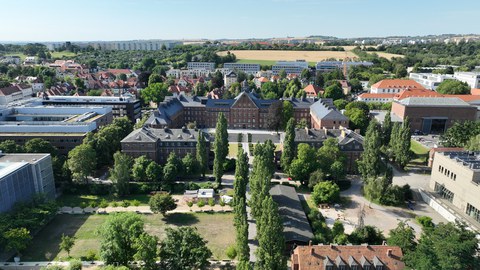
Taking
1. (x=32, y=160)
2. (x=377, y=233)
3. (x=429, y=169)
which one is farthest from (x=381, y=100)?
(x=32, y=160)

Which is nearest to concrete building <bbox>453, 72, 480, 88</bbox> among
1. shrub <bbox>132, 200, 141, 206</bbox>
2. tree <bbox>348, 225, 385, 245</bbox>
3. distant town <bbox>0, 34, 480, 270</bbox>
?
distant town <bbox>0, 34, 480, 270</bbox>

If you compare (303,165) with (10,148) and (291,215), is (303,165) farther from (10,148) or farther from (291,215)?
(10,148)

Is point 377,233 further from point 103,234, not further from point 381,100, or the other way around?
point 381,100

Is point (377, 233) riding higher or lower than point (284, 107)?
lower

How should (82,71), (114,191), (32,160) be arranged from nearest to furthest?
(32,160)
(114,191)
(82,71)

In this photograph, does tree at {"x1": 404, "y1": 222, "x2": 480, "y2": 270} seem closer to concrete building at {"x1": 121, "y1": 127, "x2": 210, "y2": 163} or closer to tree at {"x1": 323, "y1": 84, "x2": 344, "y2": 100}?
concrete building at {"x1": 121, "y1": 127, "x2": 210, "y2": 163}

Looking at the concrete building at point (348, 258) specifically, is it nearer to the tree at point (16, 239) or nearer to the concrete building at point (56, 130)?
the tree at point (16, 239)

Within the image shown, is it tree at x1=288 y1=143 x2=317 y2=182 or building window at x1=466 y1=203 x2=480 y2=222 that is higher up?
tree at x1=288 y1=143 x2=317 y2=182

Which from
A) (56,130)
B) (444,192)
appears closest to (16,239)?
(56,130)
